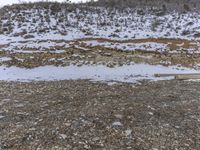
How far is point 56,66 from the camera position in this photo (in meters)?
17.0

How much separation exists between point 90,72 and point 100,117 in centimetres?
775

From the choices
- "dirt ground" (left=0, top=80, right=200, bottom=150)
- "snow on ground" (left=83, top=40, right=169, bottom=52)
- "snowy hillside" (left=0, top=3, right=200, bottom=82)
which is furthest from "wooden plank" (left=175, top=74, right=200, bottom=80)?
"snow on ground" (left=83, top=40, right=169, bottom=52)

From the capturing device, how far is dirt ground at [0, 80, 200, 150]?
693 cm

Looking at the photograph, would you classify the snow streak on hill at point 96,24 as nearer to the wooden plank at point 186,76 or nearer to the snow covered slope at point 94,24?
the snow covered slope at point 94,24

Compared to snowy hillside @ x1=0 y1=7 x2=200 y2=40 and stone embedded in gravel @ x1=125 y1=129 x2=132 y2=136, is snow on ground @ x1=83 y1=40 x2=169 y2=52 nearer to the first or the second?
snowy hillside @ x1=0 y1=7 x2=200 y2=40

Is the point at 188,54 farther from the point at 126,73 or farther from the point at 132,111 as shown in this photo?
the point at 132,111

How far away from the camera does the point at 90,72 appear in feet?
52.2

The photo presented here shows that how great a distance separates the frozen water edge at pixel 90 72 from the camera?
48.4ft

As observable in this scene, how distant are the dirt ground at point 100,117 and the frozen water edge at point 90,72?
91.6 inches

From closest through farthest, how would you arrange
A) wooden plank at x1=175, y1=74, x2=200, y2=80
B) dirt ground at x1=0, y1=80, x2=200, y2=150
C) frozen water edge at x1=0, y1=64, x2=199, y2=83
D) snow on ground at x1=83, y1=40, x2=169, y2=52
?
1. dirt ground at x1=0, y1=80, x2=200, y2=150
2. wooden plank at x1=175, y1=74, x2=200, y2=80
3. frozen water edge at x1=0, y1=64, x2=199, y2=83
4. snow on ground at x1=83, y1=40, x2=169, y2=52

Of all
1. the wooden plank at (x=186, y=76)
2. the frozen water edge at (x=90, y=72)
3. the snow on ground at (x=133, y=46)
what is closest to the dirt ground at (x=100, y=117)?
the wooden plank at (x=186, y=76)

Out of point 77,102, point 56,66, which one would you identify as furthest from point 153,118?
point 56,66

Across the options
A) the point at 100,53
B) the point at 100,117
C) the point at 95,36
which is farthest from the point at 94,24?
the point at 100,117

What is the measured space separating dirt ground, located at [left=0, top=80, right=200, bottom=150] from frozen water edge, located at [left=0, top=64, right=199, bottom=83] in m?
2.33
